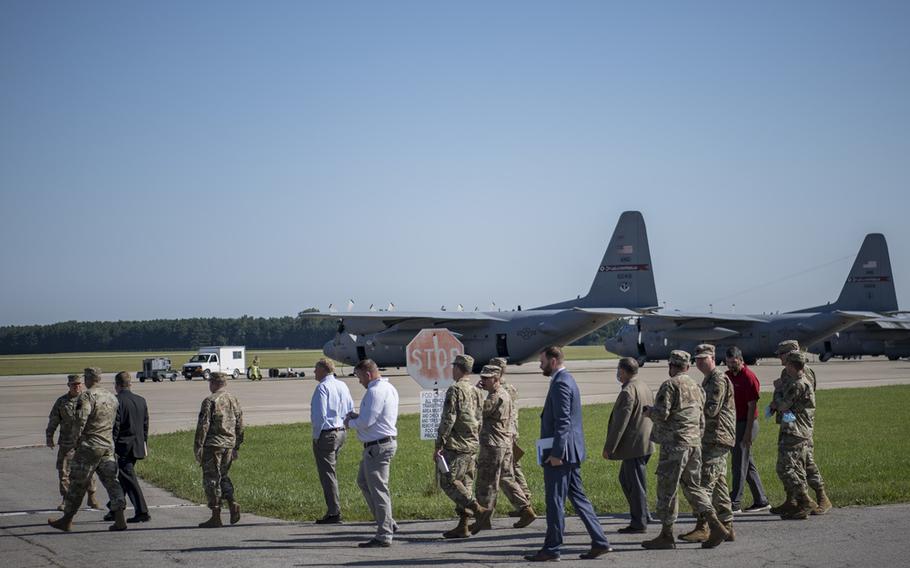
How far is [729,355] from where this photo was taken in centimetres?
1254

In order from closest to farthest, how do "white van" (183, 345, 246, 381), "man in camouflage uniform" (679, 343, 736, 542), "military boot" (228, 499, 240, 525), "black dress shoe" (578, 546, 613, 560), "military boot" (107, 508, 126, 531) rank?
"black dress shoe" (578, 546, 613, 560) → "man in camouflage uniform" (679, 343, 736, 542) → "military boot" (107, 508, 126, 531) → "military boot" (228, 499, 240, 525) → "white van" (183, 345, 246, 381)

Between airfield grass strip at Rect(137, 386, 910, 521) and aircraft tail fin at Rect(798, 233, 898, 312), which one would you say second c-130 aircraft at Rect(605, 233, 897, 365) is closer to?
aircraft tail fin at Rect(798, 233, 898, 312)

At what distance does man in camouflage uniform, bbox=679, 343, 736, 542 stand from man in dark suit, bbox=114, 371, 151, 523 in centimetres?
716

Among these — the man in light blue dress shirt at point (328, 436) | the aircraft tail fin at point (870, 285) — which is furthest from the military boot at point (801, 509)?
the aircraft tail fin at point (870, 285)

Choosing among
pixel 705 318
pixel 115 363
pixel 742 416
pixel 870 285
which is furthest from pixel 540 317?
pixel 115 363

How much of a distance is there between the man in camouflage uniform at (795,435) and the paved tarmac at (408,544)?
246 millimetres

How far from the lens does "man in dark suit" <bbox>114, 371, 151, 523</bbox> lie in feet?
42.3

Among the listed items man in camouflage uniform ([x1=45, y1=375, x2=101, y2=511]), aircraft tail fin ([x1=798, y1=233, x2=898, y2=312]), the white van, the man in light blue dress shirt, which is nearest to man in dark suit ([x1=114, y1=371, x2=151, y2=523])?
man in camouflage uniform ([x1=45, y1=375, x2=101, y2=511])

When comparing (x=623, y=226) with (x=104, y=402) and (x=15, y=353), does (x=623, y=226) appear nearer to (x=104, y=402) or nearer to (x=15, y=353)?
(x=104, y=402)

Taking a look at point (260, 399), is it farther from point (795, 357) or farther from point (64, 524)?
point (795, 357)

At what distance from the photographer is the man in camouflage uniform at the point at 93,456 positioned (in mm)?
12062

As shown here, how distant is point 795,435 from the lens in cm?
Answer: 1209

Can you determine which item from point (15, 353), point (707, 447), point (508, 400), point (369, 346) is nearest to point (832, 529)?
point (707, 447)

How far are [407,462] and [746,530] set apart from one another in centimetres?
878
